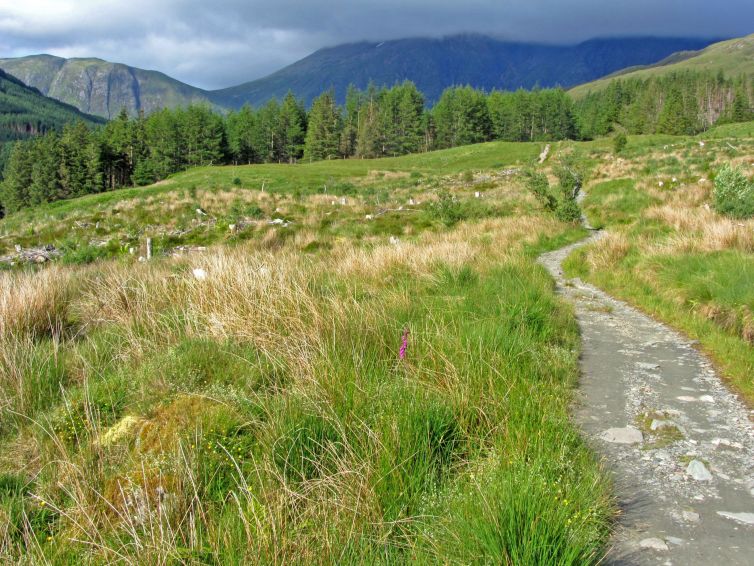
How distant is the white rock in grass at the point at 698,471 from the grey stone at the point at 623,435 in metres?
0.40

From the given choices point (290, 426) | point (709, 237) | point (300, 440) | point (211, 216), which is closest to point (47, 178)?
point (211, 216)

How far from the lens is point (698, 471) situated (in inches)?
130

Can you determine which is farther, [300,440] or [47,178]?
[47,178]

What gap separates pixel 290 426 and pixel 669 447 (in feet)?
8.46

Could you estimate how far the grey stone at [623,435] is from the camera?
3.74 meters

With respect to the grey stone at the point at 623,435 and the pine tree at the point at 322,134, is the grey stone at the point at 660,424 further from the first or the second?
the pine tree at the point at 322,134

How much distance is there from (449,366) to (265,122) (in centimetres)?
Answer: 10553

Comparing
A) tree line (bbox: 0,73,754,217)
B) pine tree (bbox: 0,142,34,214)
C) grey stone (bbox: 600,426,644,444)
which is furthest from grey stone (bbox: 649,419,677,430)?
pine tree (bbox: 0,142,34,214)

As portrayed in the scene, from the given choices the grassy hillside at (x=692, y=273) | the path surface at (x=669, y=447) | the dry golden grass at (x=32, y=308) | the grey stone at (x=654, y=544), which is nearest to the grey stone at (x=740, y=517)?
the path surface at (x=669, y=447)

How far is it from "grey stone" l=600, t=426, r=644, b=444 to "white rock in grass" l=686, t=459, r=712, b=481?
1.33 feet

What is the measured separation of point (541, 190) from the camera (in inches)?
749

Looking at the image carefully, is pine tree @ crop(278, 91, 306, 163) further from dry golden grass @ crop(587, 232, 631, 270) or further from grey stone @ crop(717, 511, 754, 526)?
grey stone @ crop(717, 511, 754, 526)

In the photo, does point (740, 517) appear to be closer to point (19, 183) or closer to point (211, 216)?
point (211, 216)

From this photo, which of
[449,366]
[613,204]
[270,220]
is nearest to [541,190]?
[613,204]
